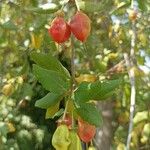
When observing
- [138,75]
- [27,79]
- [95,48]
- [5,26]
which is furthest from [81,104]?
[95,48]

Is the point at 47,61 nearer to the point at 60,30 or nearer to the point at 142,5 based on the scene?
the point at 60,30

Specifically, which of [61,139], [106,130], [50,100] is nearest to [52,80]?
[50,100]

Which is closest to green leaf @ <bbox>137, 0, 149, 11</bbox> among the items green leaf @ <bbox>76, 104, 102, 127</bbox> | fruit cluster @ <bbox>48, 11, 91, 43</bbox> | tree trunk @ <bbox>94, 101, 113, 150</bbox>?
fruit cluster @ <bbox>48, 11, 91, 43</bbox>

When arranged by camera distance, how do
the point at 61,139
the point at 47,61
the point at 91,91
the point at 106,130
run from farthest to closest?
the point at 106,130
the point at 47,61
the point at 91,91
the point at 61,139

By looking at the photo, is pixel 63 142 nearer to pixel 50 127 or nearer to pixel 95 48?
pixel 95 48

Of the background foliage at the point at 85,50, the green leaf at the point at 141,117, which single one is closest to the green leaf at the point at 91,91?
the background foliage at the point at 85,50

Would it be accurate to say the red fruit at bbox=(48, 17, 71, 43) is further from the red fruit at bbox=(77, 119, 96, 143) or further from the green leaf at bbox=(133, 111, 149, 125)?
the green leaf at bbox=(133, 111, 149, 125)

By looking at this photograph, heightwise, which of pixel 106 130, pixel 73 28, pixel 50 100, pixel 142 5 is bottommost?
pixel 106 130
